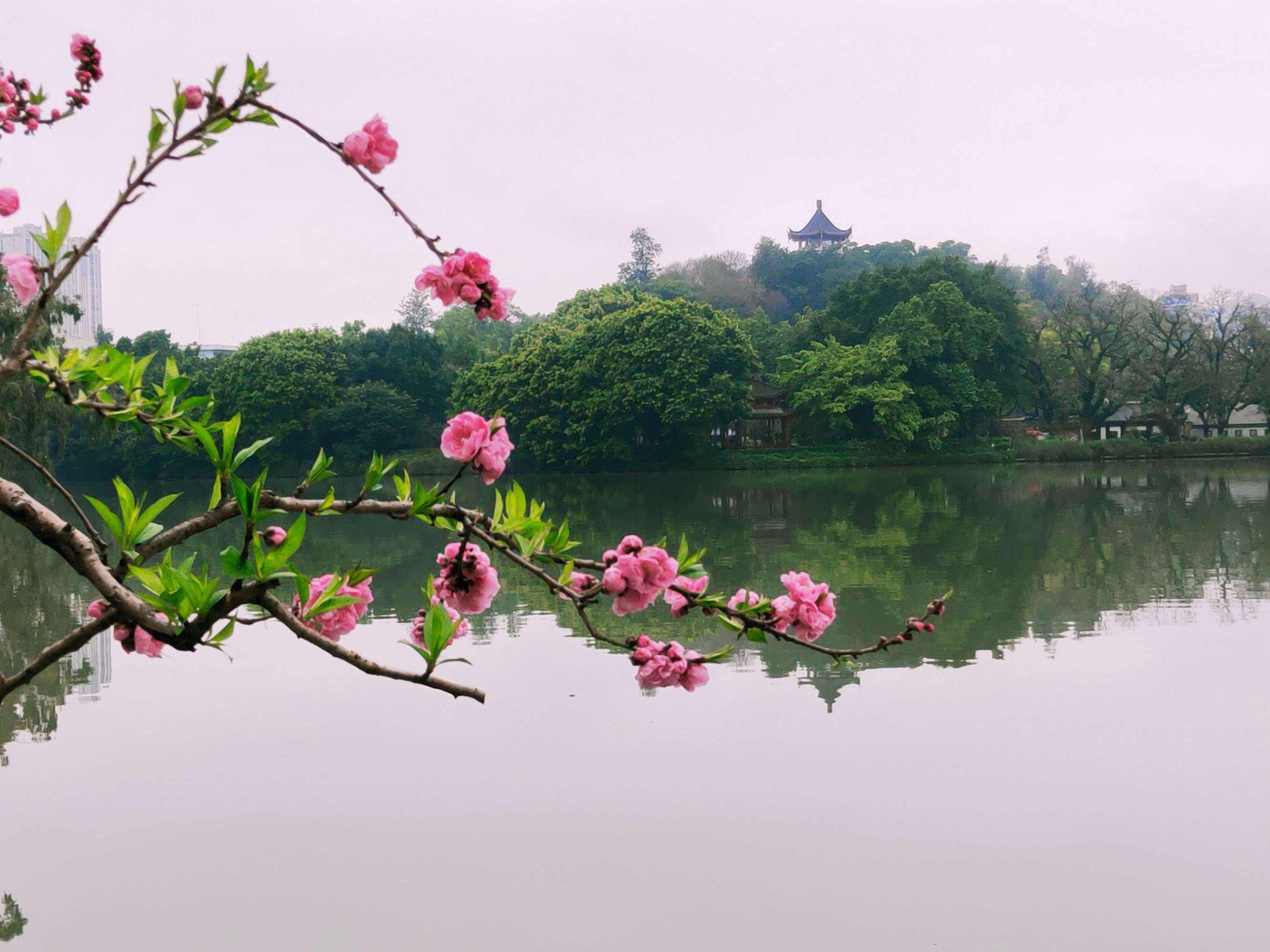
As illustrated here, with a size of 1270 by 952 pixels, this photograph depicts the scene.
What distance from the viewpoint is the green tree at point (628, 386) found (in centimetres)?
3409

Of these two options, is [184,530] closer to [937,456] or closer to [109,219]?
[109,219]

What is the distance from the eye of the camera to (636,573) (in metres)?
1.79

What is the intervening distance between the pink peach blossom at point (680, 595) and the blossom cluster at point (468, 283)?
513 mm

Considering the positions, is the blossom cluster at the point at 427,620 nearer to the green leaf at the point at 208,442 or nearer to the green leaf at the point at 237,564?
the green leaf at the point at 237,564

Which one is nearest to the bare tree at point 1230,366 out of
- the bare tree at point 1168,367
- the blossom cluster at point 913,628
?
the bare tree at point 1168,367

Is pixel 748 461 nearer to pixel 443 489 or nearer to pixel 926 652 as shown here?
pixel 926 652

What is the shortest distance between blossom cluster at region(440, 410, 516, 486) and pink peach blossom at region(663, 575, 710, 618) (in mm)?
348

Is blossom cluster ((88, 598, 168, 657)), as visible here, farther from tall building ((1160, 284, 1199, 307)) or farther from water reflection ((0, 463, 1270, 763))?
tall building ((1160, 284, 1199, 307))

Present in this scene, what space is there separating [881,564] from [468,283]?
34.2ft

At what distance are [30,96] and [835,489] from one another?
23.6m

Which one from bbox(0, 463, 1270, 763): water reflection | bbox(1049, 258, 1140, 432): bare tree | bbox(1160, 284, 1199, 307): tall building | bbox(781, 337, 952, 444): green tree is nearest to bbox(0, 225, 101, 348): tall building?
bbox(0, 463, 1270, 763): water reflection

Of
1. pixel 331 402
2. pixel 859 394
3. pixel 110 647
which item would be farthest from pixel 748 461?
pixel 110 647

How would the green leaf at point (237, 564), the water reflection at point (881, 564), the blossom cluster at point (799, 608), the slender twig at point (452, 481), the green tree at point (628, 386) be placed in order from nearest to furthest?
1. the green leaf at point (237, 564)
2. the slender twig at point (452, 481)
3. the blossom cluster at point (799, 608)
4. the water reflection at point (881, 564)
5. the green tree at point (628, 386)

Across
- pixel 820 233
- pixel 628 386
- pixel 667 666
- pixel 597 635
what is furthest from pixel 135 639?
pixel 820 233
